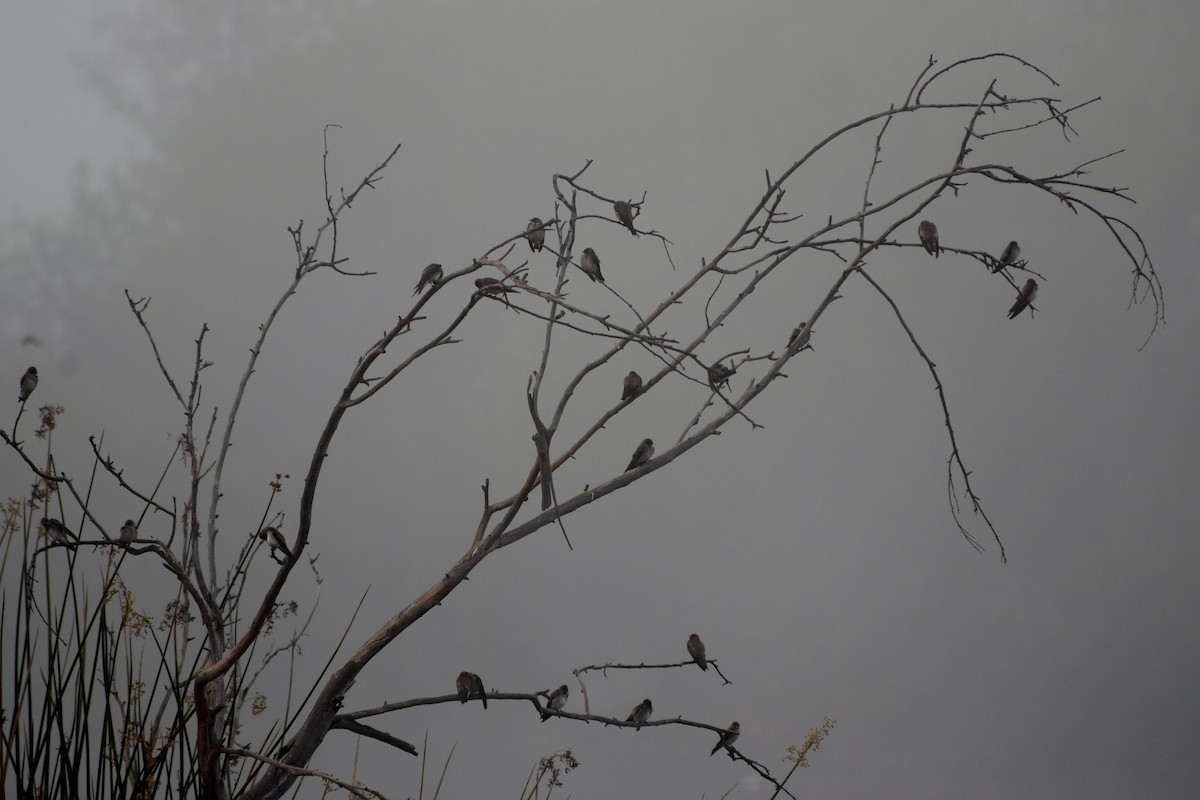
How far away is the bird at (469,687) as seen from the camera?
5.88ft

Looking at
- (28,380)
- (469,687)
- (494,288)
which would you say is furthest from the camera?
(28,380)

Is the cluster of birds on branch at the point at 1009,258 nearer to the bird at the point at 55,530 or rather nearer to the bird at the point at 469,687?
the bird at the point at 469,687

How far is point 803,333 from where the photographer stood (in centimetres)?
191

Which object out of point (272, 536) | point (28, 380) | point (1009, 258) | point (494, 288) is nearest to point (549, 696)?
point (272, 536)

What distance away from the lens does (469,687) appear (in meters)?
2.04

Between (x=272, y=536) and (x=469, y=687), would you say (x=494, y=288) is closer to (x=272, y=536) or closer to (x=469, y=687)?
(x=272, y=536)

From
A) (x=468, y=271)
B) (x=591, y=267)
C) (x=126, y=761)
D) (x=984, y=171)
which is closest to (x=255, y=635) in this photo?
(x=126, y=761)

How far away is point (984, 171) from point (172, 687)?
1788 mm

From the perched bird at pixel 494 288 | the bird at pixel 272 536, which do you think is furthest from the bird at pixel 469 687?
the perched bird at pixel 494 288

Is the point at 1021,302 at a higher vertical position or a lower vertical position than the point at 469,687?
higher

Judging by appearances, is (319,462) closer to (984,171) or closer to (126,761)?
(126,761)

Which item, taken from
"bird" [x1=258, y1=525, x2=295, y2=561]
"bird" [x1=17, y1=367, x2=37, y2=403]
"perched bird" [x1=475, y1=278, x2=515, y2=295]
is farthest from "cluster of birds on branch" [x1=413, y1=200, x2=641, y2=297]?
"bird" [x1=17, y1=367, x2=37, y2=403]

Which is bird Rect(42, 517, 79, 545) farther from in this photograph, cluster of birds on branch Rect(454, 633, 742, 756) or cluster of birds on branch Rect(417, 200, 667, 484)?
cluster of birds on branch Rect(454, 633, 742, 756)

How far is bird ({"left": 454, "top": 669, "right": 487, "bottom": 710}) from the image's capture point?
5.88 feet
